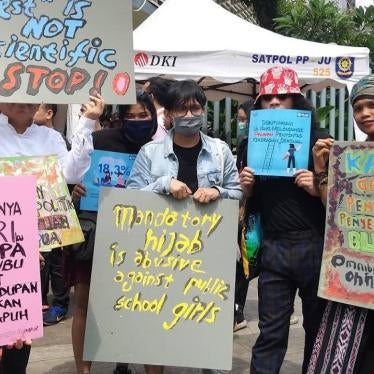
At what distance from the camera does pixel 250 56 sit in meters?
6.06

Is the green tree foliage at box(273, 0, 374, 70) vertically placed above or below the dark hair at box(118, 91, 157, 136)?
above

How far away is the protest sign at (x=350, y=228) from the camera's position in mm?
2535

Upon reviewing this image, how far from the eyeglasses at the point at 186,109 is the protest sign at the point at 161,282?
43 centimetres

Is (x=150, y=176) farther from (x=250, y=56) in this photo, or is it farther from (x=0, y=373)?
(x=250, y=56)

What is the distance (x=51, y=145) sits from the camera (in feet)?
9.50

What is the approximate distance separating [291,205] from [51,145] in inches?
47.5

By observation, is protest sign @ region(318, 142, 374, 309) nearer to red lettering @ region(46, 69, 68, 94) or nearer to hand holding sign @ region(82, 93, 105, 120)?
hand holding sign @ region(82, 93, 105, 120)

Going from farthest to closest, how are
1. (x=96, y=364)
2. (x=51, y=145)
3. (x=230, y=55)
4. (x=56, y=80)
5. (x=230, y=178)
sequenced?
(x=230, y=55) < (x=96, y=364) < (x=230, y=178) < (x=51, y=145) < (x=56, y=80)

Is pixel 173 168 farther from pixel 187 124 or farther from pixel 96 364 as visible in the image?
pixel 96 364

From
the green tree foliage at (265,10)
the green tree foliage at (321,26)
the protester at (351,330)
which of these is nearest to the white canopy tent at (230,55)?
the protester at (351,330)

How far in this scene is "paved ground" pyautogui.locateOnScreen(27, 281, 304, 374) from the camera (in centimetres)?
388

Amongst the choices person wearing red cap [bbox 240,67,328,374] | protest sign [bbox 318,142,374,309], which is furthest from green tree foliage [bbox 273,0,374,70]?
protest sign [bbox 318,142,374,309]

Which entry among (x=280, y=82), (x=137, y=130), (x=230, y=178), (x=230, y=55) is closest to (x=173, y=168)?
(x=230, y=178)

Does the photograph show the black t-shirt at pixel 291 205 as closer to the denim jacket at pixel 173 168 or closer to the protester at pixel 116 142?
the denim jacket at pixel 173 168
